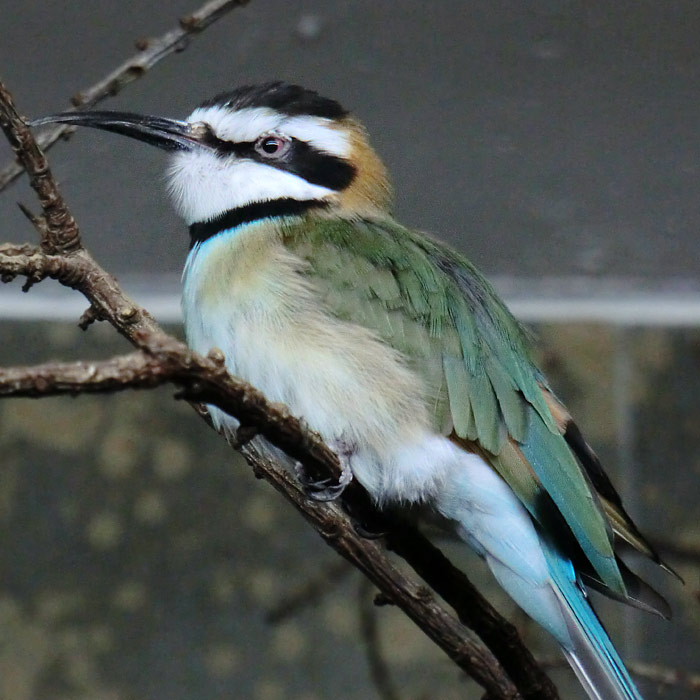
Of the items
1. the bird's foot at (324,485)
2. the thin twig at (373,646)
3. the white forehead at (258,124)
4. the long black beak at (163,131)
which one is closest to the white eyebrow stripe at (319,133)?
the white forehead at (258,124)

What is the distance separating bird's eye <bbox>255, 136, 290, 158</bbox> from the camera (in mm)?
1387

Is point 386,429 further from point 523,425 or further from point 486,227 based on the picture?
point 486,227

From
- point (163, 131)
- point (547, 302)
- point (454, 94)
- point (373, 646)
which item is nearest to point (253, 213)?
point (163, 131)

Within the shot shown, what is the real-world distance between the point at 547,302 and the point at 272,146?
144 centimetres

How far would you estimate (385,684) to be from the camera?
242 centimetres

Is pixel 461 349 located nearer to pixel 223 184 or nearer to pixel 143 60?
pixel 223 184

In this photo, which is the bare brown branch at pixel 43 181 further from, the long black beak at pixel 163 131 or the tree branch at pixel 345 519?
the long black beak at pixel 163 131

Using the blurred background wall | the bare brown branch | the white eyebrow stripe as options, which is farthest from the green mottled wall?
the bare brown branch

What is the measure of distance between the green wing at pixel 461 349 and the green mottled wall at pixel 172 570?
1.45 metres

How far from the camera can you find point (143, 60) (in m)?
1.24

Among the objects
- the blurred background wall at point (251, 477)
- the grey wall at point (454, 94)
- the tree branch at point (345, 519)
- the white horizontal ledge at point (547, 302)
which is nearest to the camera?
the tree branch at point (345, 519)

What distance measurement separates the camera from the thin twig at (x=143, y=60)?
1235mm

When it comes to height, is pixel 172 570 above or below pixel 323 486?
below

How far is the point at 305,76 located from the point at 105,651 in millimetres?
1563
